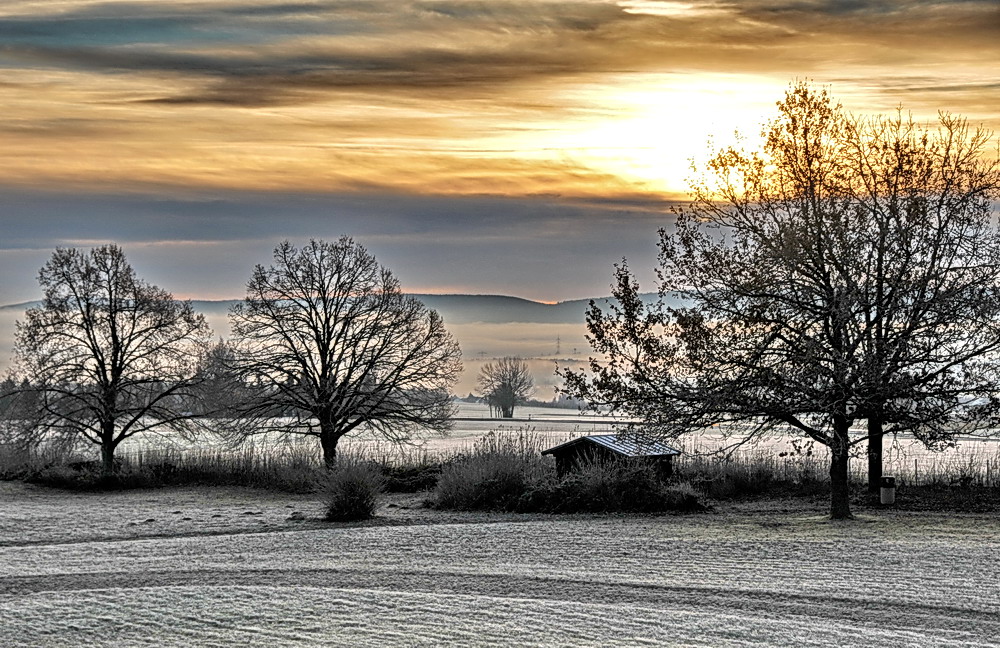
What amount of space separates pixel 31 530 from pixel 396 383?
18.2 metres

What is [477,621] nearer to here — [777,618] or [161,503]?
[777,618]

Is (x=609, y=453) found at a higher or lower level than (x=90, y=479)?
higher

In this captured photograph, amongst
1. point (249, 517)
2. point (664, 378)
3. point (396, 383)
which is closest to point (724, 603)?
point (664, 378)

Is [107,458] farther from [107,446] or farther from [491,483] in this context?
[491,483]

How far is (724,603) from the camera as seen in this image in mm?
14664

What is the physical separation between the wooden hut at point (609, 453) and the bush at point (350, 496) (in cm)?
538

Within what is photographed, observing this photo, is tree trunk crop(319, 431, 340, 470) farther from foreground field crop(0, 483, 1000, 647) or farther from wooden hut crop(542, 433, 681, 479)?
foreground field crop(0, 483, 1000, 647)

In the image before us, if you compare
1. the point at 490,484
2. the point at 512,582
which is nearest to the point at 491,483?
the point at 490,484

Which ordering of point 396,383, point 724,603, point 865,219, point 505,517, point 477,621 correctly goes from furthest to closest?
point 396,383 < point 505,517 < point 865,219 < point 724,603 < point 477,621

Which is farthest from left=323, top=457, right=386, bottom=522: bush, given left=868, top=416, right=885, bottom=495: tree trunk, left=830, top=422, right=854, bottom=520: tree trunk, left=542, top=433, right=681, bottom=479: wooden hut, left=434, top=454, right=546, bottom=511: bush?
left=868, top=416, right=885, bottom=495: tree trunk

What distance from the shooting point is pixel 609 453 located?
29266 mm

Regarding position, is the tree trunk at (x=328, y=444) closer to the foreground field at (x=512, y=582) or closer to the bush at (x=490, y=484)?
the bush at (x=490, y=484)

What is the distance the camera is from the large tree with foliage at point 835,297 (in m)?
24.1

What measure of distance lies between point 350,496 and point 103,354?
854 inches
